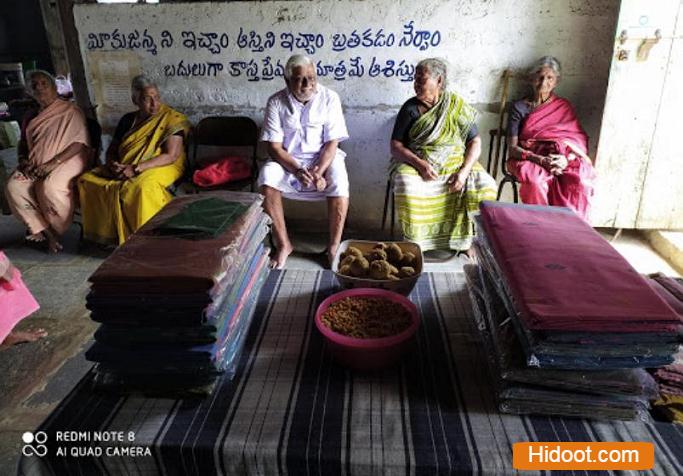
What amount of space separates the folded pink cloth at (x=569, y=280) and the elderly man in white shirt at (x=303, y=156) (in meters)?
2.15

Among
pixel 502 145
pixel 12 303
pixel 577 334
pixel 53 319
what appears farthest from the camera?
pixel 502 145

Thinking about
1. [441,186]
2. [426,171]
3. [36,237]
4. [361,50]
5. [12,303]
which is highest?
[361,50]

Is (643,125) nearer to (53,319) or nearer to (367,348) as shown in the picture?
(367,348)

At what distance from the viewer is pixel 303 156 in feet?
11.3

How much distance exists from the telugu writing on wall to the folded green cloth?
2690mm

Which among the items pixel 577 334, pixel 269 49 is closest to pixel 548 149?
pixel 269 49

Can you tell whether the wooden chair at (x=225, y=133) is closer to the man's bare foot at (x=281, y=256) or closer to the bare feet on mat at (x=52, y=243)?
the man's bare foot at (x=281, y=256)

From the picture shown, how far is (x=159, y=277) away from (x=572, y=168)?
3195mm

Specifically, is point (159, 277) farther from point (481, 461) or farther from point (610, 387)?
point (610, 387)

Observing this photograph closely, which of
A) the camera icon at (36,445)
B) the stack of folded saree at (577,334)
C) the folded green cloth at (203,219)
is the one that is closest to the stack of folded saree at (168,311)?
the folded green cloth at (203,219)

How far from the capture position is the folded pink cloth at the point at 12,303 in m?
2.16

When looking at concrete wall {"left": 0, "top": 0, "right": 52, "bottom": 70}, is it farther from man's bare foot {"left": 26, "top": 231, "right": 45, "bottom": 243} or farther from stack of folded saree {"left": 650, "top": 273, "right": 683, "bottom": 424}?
stack of folded saree {"left": 650, "top": 273, "right": 683, "bottom": 424}

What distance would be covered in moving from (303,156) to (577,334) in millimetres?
2796

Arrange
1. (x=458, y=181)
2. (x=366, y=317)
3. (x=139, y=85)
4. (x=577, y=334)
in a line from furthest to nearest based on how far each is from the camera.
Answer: (x=139, y=85) → (x=458, y=181) → (x=366, y=317) → (x=577, y=334)
